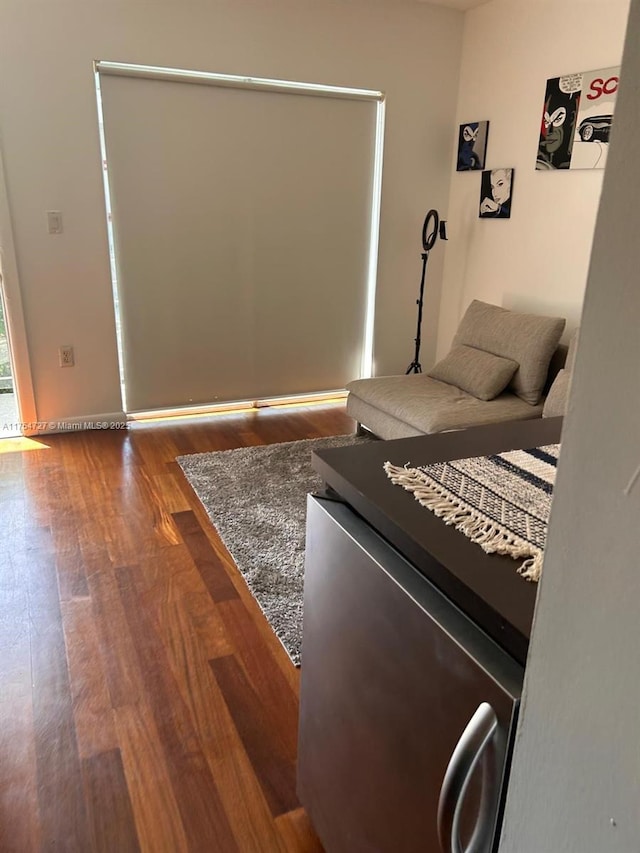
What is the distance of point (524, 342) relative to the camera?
345 centimetres

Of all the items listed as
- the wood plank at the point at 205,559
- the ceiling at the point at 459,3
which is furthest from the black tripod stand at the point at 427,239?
the wood plank at the point at 205,559

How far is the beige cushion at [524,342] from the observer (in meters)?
3.39

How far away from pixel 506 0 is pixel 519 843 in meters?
4.48

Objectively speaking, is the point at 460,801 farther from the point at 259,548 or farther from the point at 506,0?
the point at 506,0

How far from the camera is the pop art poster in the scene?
10.8ft

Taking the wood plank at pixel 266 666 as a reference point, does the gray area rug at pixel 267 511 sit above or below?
above

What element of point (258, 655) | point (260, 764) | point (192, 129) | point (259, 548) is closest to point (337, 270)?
point (192, 129)

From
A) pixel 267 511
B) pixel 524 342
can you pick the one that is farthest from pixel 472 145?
pixel 267 511

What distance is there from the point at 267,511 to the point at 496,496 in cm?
193

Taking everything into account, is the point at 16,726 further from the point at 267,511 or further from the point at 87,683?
the point at 267,511

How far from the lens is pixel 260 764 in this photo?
5.45ft

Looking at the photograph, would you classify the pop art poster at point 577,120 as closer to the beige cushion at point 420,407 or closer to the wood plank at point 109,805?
the beige cushion at point 420,407

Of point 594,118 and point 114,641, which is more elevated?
point 594,118

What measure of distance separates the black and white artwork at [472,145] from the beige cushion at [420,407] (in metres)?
1.55
